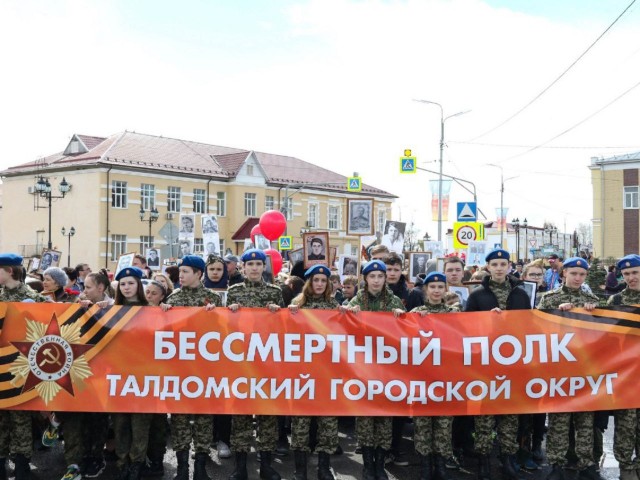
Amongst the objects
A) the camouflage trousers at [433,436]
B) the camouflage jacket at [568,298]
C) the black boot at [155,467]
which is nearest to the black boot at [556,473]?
the camouflage trousers at [433,436]

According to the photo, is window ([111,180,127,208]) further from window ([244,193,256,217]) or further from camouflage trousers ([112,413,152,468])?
camouflage trousers ([112,413,152,468])

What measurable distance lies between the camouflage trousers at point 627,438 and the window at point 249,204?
48381 mm

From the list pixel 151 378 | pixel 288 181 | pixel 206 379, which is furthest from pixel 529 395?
pixel 288 181

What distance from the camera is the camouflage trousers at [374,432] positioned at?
6434 millimetres

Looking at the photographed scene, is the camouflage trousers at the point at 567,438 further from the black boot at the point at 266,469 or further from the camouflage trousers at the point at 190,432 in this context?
the camouflage trousers at the point at 190,432

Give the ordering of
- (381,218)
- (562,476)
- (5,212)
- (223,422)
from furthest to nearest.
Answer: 1. (381,218)
2. (5,212)
3. (223,422)
4. (562,476)

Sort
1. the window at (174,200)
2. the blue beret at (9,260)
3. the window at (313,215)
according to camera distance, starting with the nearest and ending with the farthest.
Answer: the blue beret at (9,260)
the window at (174,200)
the window at (313,215)

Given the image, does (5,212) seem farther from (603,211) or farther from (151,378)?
(151,378)

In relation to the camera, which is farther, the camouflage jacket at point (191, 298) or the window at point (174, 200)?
the window at point (174, 200)

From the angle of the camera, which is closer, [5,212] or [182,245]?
[182,245]

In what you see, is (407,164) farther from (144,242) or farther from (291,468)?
(144,242)

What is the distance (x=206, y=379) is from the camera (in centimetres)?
654

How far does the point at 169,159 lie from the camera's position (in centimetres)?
5116

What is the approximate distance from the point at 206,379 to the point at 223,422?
1.14m
